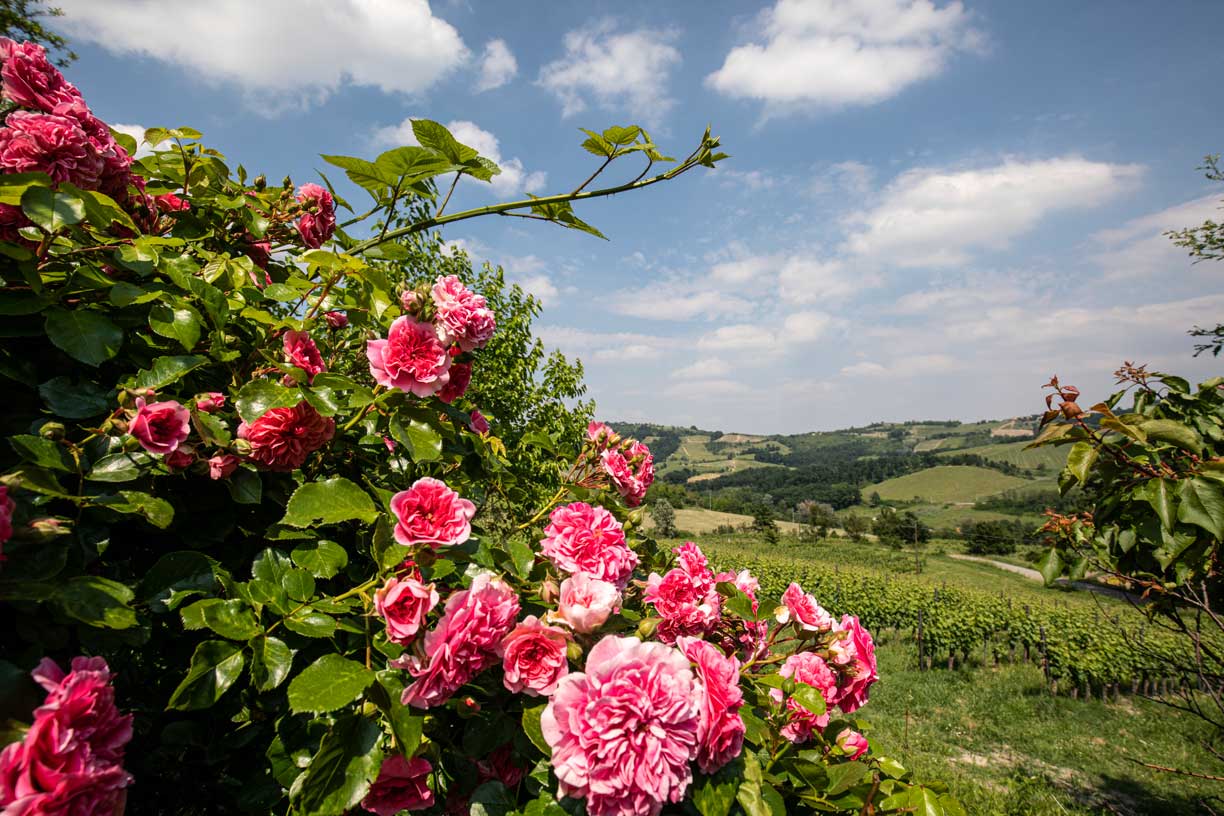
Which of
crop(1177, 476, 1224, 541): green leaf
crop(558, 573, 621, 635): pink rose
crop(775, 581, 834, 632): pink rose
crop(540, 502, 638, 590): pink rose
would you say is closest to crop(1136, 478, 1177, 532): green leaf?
crop(1177, 476, 1224, 541): green leaf

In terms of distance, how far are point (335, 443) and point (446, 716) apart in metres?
0.64

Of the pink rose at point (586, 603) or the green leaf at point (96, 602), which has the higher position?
the green leaf at point (96, 602)

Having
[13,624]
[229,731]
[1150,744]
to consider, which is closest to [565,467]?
→ [229,731]

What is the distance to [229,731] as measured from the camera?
3.63 feet

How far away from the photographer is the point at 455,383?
1301mm

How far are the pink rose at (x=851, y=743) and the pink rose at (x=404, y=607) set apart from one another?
3.41 ft

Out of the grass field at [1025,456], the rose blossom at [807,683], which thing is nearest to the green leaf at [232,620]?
the rose blossom at [807,683]

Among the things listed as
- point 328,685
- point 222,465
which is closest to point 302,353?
point 222,465

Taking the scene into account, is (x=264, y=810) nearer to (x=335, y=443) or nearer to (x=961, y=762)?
(x=335, y=443)

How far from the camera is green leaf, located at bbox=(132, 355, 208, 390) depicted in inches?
39.3

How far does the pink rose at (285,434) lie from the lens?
41.7 inches

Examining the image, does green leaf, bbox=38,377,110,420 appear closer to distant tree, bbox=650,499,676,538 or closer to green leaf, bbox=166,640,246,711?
green leaf, bbox=166,640,246,711

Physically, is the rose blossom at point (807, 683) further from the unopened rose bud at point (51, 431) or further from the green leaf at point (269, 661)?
the unopened rose bud at point (51, 431)

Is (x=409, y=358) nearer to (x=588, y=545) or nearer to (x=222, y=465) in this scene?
(x=222, y=465)
